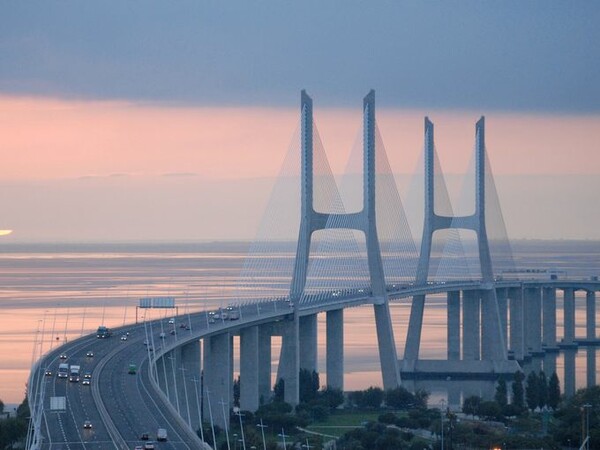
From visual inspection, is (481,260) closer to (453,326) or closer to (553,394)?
(453,326)

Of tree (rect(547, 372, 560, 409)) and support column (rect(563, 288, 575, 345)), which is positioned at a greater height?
support column (rect(563, 288, 575, 345))

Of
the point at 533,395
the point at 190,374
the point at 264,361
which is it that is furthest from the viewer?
the point at 264,361

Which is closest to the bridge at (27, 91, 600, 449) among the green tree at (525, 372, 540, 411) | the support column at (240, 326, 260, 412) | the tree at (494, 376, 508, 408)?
the support column at (240, 326, 260, 412)

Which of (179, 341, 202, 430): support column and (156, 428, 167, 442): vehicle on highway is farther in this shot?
(179, 341, 202, 430): support column

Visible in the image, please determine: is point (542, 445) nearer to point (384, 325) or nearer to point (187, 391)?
point (187, 391)

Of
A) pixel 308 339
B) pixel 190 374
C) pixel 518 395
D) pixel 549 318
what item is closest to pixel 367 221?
pixel 308 339

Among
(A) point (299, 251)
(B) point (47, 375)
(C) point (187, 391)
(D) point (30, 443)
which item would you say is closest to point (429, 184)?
(A) point (299, 251)

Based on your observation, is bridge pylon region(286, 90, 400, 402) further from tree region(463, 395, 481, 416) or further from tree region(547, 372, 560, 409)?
tree region(463, 395, 481, 416)
